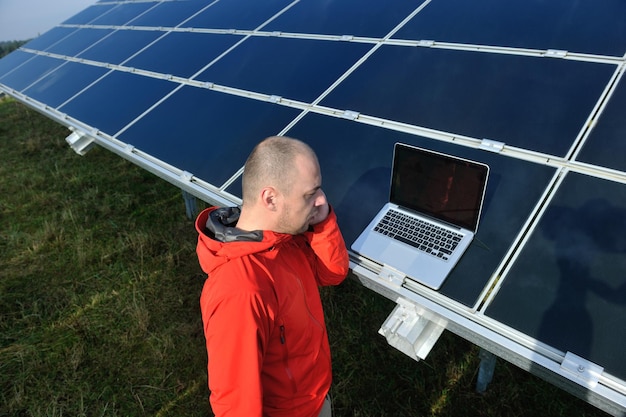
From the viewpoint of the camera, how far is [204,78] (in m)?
4.80

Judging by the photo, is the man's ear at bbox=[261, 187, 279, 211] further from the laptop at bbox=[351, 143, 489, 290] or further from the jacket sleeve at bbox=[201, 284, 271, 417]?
the laptop at bbox=[351, 143, 489, 290]

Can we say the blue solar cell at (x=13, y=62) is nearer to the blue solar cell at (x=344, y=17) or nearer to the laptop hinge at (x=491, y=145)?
the blue solar cell at (x=344, y=17)

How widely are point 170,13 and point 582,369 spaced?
7.97 m

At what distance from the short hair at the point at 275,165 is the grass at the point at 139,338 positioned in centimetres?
235

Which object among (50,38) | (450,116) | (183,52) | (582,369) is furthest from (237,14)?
(50,38)

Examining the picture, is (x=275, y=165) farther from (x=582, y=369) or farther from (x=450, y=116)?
(x=450, y=116)

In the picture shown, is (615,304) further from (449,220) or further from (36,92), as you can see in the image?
(36,92)

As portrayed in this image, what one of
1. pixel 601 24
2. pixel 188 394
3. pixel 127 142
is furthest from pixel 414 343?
pixel 127 142

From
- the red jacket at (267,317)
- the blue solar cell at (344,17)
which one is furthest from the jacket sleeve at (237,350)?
the blue solar cell at (344,17)

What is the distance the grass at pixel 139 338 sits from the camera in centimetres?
348

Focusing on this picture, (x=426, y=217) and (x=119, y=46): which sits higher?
(x=426, y=217)

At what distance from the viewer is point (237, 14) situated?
6.03 metres

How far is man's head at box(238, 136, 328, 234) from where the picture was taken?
6.26ft

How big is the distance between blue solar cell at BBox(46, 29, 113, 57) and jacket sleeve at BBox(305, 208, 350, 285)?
24.4ft
